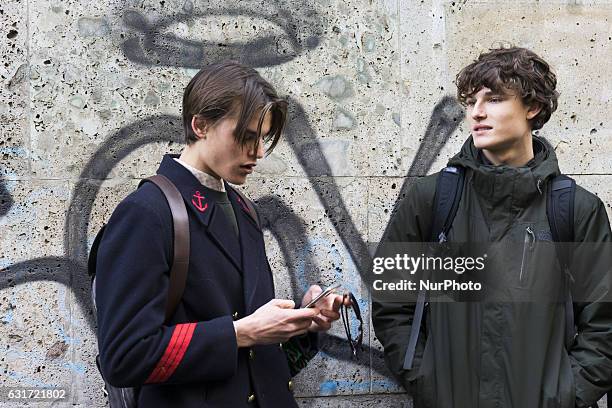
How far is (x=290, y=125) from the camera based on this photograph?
3.42m

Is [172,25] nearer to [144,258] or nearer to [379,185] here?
[379,185]

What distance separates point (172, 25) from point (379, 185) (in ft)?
3.68

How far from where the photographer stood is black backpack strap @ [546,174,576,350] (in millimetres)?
2711

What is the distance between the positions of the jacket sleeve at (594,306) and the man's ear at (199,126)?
1330 millimetres

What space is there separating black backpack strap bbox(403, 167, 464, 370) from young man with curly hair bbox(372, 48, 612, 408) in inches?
0.8

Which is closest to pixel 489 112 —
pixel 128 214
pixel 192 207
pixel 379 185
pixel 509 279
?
pixel 509 279

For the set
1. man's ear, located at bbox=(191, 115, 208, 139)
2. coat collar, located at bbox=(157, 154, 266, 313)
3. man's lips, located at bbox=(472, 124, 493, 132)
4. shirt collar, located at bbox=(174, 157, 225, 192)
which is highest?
man's ear, located at bbox=(191, 115, 208, 139)

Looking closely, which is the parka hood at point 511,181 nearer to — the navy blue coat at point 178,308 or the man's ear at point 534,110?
the man's ear at point 534,110

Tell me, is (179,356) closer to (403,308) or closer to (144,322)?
(144,322)

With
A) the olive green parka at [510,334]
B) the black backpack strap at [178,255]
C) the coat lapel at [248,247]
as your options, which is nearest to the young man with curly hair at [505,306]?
the olive green parka at [510,334]

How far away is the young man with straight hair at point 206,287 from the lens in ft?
6.62

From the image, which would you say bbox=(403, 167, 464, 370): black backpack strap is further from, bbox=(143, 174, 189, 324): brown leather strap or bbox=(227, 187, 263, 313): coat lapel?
bbox=(143, 174, 189, 324): brown leather strap

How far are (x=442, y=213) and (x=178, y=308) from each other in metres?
1.09

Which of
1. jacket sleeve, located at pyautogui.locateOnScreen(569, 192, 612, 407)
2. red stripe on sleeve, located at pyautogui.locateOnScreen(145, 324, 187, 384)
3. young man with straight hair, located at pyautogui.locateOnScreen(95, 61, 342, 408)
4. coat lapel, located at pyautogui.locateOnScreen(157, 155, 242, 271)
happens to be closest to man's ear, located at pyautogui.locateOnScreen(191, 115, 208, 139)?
young man with straight hair, located at pyautogui.locateOnScreen(95, 61, 342, 408)
